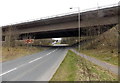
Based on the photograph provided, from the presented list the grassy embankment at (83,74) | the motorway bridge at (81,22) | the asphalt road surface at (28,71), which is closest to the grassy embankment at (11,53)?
the motorway bridge at (81,22)

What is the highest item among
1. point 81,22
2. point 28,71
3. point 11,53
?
point 81,22

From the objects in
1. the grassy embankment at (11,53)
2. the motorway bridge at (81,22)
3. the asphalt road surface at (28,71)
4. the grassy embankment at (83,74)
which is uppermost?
the motorway bridge at (81,22)

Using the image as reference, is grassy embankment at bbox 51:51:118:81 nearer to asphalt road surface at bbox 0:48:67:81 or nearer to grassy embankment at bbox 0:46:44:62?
asphalt road surface at bbox 0:48:67:81

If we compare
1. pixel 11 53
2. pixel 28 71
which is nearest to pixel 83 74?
pixel 28 71

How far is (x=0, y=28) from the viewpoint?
44875 millimetres

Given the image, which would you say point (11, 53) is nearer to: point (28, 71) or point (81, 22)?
point (81, 22)

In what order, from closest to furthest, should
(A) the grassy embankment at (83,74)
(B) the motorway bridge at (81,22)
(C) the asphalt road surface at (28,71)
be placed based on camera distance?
(A) the grassy embankment at (83,74) < (C) the asphalt road surface at (28,71) < (B) the motorway bridge at (81,22)

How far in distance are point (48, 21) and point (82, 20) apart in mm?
8727

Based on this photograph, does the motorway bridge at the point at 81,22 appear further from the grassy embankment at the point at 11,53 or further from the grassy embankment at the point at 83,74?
the grassy embankment at the point at 83,74

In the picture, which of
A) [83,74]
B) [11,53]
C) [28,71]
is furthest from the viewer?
[11,53]

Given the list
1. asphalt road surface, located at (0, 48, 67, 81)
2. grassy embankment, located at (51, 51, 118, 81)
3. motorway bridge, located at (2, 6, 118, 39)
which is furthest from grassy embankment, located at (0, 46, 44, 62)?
grassy embankment, located at (51, 51, 118, 81)

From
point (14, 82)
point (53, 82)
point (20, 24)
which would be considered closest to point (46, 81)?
point (53, 82)

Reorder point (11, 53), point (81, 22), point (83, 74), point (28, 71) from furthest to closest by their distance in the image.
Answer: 1. point (81, 22)
2. point (11, 53)
3. point (28, 71)
4. point (83, 74)

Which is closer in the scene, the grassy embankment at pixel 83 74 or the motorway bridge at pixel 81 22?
the grassy embankment at pixel 83 74
